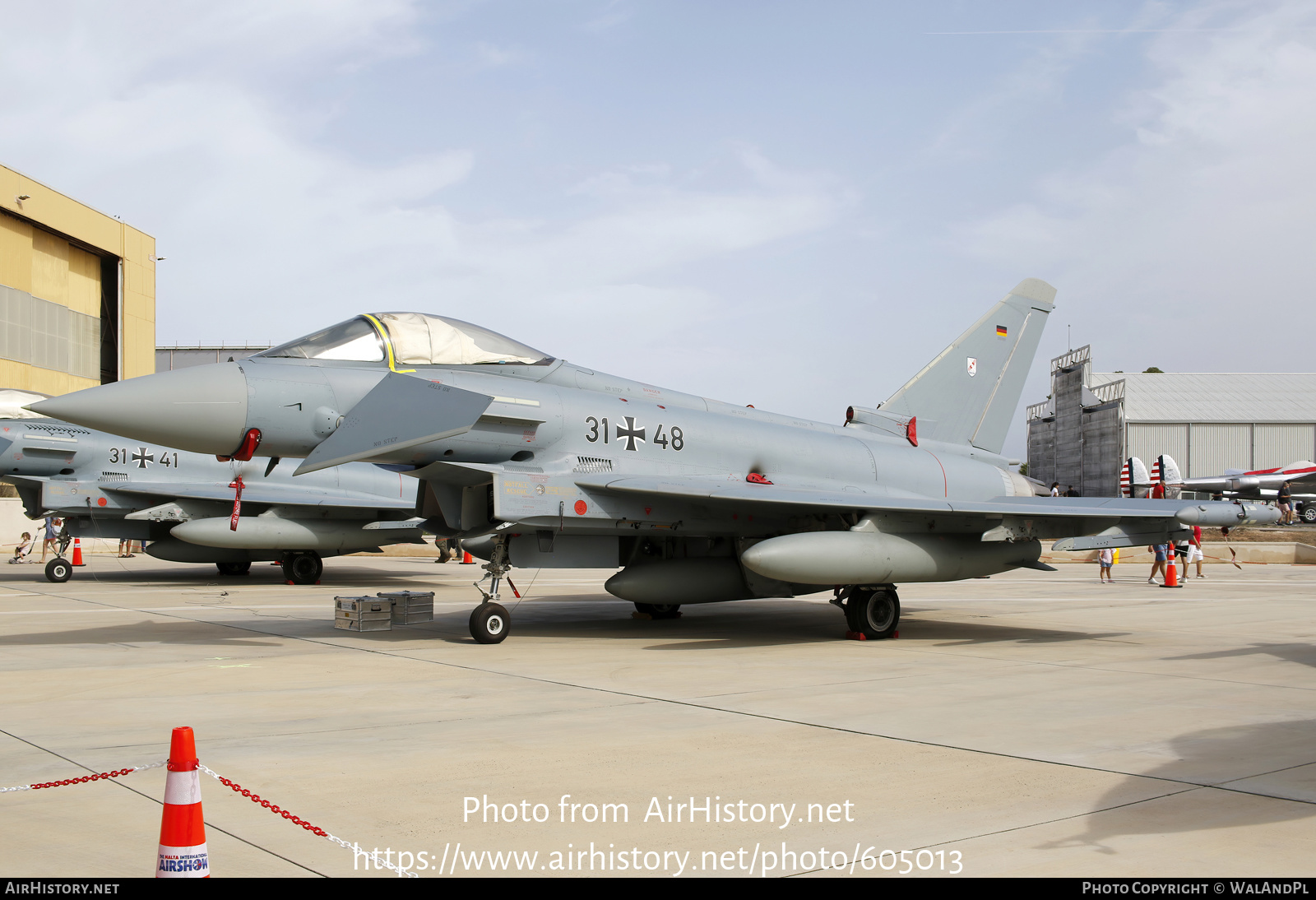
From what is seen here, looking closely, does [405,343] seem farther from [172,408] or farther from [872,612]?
[872,612]

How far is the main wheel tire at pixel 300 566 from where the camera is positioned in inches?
790

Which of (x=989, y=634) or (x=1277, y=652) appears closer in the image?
(x=1277, y=652)

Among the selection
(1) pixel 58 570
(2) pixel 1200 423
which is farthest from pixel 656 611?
(2) pixel 1200 423

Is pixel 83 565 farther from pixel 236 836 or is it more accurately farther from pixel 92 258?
pixel 236 836

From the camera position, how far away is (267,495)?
1881 cm

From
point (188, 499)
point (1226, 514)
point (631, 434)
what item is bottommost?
point (1226, 514)

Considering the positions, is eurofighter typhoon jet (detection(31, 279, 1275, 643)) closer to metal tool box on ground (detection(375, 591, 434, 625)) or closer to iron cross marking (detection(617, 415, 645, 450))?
iron cross marking (detection(617, 415, 645, 450))

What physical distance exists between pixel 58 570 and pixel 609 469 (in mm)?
13426

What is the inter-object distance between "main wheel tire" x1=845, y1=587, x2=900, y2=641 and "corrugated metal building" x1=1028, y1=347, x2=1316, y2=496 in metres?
53.1

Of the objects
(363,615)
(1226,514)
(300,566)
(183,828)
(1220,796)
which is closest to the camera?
(183,828)

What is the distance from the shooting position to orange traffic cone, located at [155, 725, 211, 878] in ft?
9.66

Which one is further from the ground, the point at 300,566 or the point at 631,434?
the point at 631,434

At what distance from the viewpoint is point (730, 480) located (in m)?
12.0

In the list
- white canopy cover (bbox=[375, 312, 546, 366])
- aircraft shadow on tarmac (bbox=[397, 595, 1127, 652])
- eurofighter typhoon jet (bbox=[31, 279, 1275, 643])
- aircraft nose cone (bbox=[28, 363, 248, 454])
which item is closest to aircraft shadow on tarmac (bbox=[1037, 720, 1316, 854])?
eurofighter typhoon jet (bbox=[31, 279, 1275, 643])
